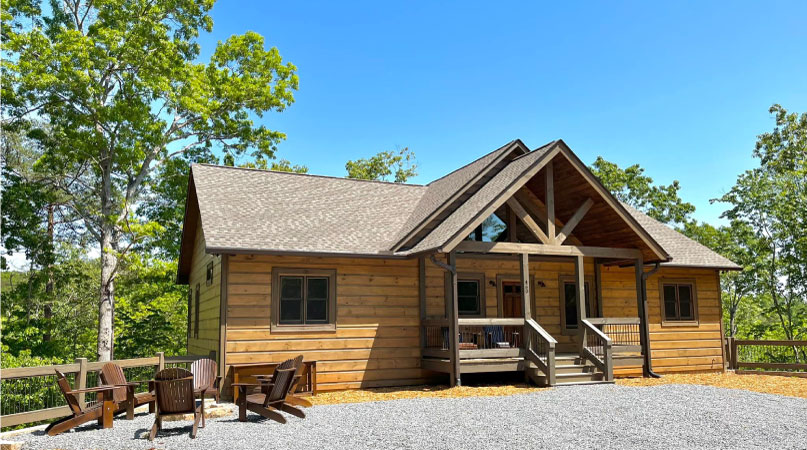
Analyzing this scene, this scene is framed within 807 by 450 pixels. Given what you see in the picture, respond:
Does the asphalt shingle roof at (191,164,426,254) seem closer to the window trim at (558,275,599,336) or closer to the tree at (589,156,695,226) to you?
the window trim at (558,275,599,336)

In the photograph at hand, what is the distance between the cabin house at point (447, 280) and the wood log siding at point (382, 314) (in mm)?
31

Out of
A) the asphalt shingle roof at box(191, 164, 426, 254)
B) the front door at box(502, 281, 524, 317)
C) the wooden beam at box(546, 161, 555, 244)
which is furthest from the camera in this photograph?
the front door at box(502, 281, 524, 317)

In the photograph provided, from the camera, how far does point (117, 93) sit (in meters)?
24.7

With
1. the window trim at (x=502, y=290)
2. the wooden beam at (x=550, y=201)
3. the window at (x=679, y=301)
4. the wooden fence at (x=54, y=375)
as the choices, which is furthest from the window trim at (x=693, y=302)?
the wooden fence at (x=54, y=375)

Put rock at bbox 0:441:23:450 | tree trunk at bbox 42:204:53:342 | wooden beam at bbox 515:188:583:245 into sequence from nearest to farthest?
rock at bbox 0:441:23:450 → wooden beam at bbox 515:188:583:245 → tree trunk at bbox 42:204:53:342

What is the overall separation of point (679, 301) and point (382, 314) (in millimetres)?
9131

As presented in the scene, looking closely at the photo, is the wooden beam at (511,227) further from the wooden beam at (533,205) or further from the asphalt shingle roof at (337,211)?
the asphalt shingle roof at (337,211)

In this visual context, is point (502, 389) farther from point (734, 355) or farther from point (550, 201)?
point (734, 355)

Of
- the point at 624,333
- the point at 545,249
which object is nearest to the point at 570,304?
the point at 624,333

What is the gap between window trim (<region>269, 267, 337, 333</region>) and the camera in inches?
520

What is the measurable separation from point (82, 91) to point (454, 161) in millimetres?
24832

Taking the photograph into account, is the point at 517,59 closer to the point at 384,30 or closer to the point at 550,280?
the point at 384,30

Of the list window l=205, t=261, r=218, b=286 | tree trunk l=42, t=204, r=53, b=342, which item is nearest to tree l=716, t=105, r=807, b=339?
window l=205, t=261, r=218, b=286

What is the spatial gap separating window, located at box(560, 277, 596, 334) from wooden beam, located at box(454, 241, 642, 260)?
178 cm
